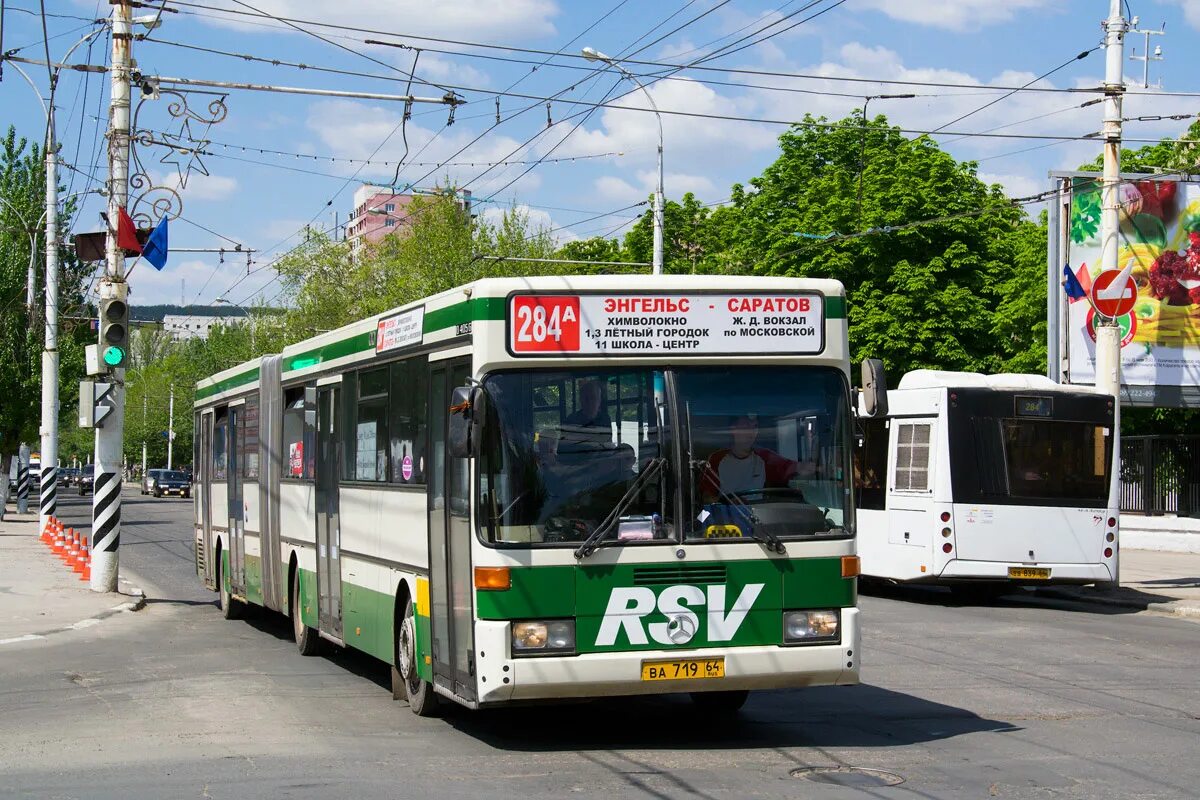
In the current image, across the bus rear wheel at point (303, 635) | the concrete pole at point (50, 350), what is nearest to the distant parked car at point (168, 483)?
the concrete pole at point (50, 350)

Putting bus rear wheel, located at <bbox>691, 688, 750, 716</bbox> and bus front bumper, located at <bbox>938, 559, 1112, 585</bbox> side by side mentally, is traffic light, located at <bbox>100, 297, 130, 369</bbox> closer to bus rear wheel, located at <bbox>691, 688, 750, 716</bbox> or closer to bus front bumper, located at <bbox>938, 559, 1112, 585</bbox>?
bus front bumper, located at <bbox>938, 559, 1112, 585</bbox>

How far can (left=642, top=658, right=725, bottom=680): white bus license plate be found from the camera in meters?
9.34

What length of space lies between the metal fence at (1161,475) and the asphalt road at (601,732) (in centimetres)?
1679

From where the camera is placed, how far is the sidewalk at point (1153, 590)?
→ 21188mm

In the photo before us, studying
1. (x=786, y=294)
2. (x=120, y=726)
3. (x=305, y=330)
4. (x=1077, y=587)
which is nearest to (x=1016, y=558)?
(x=1077, y=587)

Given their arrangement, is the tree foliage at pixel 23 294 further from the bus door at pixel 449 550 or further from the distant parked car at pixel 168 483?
the bus door at pixel 449 550

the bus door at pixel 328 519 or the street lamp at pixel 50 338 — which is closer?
the bus door at pixel 328 519

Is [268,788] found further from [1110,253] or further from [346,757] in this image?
[1110,253]

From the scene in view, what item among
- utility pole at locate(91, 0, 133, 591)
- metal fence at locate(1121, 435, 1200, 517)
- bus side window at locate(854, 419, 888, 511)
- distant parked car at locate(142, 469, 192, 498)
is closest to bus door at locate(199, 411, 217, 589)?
utility pole at locate(91, 0, 133, 591)

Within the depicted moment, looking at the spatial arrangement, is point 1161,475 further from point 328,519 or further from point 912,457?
point 328,519

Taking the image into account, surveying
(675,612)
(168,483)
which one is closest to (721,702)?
(675,612)

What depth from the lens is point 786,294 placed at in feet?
32.7

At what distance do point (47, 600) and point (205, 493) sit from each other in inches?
106

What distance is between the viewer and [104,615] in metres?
19.4
